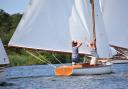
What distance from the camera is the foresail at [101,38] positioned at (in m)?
42.3

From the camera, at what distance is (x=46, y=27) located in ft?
129

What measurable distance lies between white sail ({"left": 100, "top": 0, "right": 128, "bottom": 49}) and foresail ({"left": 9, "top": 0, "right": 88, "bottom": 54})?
21.3ft

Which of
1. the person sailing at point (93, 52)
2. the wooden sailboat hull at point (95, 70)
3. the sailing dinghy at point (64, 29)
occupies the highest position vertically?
the sailing dinghy at point (64, 29)

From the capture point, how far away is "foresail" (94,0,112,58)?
139 ft

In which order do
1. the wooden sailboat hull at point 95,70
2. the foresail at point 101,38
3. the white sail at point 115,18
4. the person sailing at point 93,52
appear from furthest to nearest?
1. the white sail at point 115,18
2. the foresail at point 101,38
3. the person sailing at point 93,52
4. the wooden sailboat hull at point 95,70

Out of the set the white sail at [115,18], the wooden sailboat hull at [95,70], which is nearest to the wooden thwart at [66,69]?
the wooden sailboat hull at [95,70]

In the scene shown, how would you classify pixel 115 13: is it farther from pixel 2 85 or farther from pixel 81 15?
pixel 2 85

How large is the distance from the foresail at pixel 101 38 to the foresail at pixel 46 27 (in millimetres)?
2646

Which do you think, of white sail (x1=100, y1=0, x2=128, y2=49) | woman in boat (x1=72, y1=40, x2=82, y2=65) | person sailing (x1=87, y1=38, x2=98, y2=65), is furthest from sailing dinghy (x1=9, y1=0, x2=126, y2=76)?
white sail (x1=100, y1=0, x2=128, y2=49)

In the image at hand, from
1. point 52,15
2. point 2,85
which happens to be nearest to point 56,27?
point 52,15

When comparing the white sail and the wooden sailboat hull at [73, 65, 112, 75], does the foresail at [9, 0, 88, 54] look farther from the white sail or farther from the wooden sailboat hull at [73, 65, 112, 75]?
the white sail

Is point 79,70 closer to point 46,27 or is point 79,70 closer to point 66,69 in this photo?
point 66,69

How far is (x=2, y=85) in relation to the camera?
A: 34.8m

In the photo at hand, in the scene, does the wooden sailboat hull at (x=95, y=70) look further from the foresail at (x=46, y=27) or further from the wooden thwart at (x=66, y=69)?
the foresail at (x=46, y=27)
